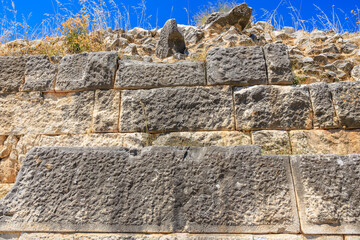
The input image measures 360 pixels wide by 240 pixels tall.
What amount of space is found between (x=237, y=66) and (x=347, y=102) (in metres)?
1.36

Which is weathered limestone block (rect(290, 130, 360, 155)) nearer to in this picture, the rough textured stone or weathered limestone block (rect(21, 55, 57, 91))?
the rough textured stone

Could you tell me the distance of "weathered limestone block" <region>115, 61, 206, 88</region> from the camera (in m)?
3.30

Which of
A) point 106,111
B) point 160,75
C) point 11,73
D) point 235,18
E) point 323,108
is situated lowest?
point 323,108

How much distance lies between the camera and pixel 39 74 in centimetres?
357

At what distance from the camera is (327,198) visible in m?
2.11

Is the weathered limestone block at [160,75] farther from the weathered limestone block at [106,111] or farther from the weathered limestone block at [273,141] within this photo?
the weathered limestone block at [273,141]

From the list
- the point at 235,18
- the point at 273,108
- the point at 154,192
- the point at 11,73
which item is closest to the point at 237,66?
the point at 273,108

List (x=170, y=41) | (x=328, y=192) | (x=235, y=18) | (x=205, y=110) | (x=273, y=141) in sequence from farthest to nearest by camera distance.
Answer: (x=235, y=18)
(x=170, y=41)
(x=205, y=110)
(x=273, y=141)
(x=328, y=192)

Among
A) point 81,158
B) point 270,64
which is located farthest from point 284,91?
point 81,158

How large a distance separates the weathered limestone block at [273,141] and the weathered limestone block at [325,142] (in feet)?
0.28

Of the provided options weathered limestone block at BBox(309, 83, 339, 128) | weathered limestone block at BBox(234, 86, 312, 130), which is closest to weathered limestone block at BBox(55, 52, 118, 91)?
weathered limestone block at BBox(234, 86, 312, 130)

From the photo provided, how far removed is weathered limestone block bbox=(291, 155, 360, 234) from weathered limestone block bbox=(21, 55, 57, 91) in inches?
125

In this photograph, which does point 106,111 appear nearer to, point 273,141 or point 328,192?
point 273,141

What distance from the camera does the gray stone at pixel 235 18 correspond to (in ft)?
16.8
